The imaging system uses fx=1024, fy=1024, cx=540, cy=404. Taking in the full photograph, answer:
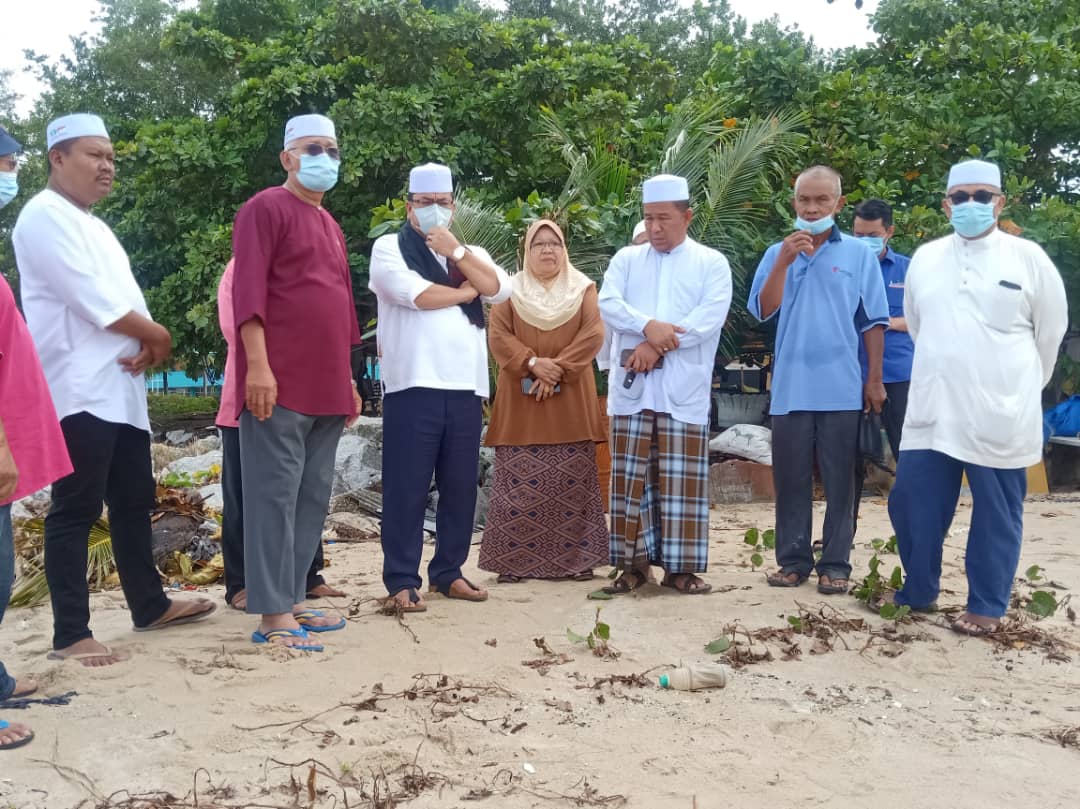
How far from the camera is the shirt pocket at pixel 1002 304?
4016 millimetres

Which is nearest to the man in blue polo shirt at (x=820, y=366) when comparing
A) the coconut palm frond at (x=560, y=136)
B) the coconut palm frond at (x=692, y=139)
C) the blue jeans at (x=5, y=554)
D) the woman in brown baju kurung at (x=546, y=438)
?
the woman in brown baju kurung at (x=546, y=438)

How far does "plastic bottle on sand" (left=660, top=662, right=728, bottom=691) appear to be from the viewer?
333 cm

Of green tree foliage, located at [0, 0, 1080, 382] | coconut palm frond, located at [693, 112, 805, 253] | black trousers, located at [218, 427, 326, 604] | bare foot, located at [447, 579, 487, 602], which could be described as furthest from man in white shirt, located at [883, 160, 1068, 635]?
coconut palm frond, located at [693, 112, 805, 253]

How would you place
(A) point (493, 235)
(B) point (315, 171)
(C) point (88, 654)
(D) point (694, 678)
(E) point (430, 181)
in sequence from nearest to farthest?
(D) point (694, 678) < (C) point (88, 654) < (B) point (315, 171) < (E) point (430, 181) < (A) point (493, 235)

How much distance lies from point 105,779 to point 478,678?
1.22 m

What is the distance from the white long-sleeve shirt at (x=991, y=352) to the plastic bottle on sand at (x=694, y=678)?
55.6 inches

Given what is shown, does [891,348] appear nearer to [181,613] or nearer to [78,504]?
[181,613]

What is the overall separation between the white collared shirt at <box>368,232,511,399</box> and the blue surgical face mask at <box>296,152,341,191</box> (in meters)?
0.52

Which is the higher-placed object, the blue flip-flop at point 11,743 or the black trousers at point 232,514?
the black trousers at point 232,514

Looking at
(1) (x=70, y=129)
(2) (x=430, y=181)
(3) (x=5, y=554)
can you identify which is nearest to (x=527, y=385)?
(2) (x=430, y=181)

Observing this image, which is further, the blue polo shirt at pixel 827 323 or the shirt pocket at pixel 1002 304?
the blue polo shirt at pixel 827 323

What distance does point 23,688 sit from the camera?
3229 mm

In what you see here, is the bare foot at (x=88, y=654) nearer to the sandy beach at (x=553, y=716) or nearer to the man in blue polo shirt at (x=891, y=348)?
the sandy beach at (x=553, y=716)

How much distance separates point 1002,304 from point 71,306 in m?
3.50
